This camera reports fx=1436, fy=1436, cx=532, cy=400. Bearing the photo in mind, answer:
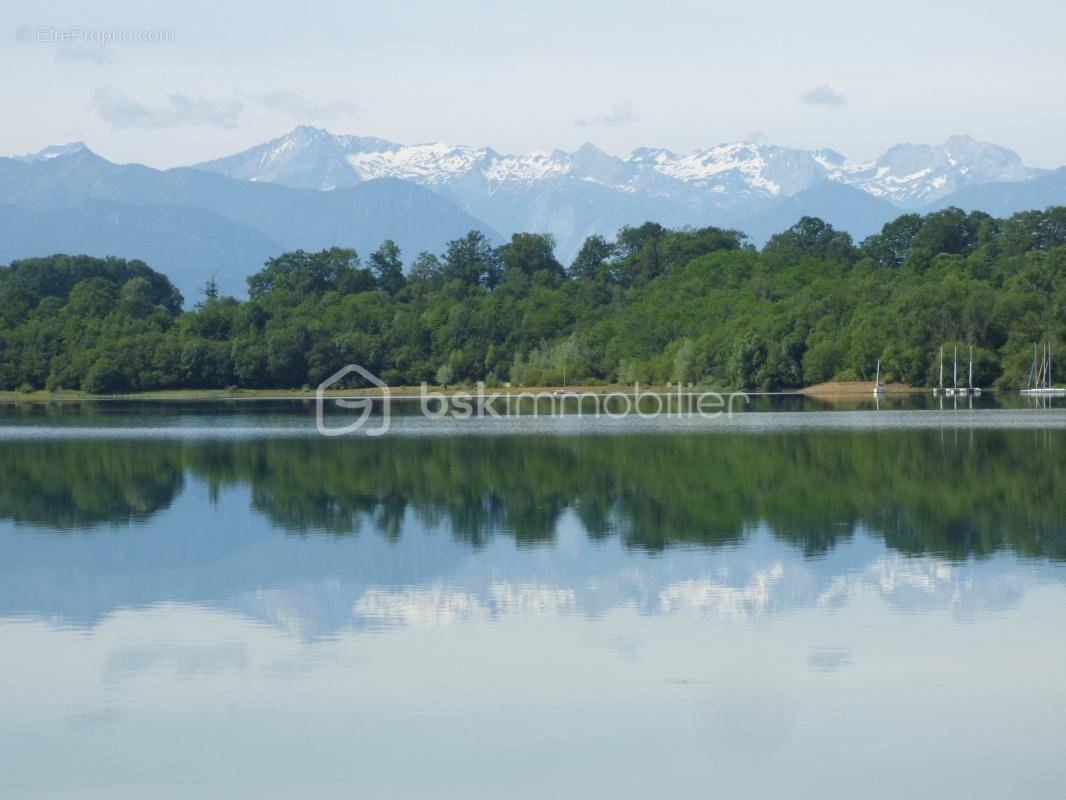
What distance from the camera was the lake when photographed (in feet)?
44.0

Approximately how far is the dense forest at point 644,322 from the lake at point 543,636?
3221 inches

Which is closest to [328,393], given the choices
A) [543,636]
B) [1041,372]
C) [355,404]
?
[355,404]

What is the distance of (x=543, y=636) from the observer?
18.7 metres

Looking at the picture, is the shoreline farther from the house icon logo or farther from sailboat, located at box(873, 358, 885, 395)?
sailboat, located at box(873, 358, 885, 395)

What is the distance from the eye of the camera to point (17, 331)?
147500 millimetres

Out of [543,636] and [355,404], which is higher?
[543,636]

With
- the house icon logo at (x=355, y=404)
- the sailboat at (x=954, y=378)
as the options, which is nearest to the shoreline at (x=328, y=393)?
the house icon logo at (x=355, y=404)

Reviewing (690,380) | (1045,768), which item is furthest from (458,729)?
(690,380)

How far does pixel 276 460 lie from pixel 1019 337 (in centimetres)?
8193

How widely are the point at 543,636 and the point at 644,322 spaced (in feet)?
422

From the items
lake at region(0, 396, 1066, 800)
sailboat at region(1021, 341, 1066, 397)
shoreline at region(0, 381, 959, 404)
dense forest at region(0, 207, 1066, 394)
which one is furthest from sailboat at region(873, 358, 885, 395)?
lake at region(0, 396, 1066, 800)

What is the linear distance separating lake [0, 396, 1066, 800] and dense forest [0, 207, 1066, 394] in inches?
3221

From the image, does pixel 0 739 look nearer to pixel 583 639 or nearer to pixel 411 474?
Answer: pixel 583 639

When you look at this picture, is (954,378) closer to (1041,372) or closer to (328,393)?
(1041,372)
